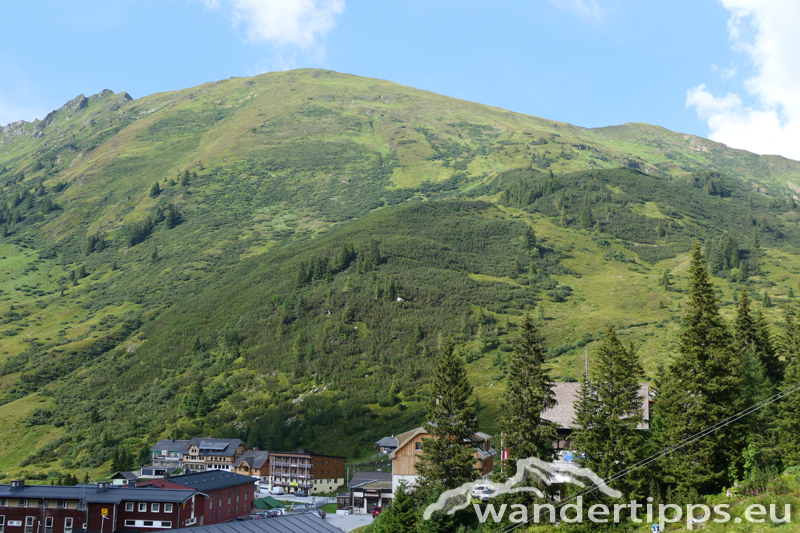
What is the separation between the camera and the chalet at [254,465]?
420ft

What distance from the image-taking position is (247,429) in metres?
145

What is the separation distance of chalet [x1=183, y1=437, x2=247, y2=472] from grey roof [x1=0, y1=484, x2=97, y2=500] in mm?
58179

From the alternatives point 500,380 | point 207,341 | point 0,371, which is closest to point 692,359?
point 500,380

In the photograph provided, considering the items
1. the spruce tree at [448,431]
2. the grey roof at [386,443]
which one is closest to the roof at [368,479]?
the grey roof at [386,443]

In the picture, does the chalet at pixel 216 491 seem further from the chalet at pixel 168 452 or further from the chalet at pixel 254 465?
the chalet at pixel 168 452

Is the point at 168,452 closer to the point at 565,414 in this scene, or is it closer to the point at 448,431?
the point at 448,431

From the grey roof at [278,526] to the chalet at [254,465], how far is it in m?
84.2

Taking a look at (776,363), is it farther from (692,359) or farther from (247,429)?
(247,429)

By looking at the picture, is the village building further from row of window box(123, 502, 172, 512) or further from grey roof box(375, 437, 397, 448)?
row of window box(123, 502, 172, 512)

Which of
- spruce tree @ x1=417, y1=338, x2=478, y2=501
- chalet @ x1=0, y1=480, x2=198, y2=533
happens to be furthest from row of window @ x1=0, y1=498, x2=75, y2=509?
spruce tree @ x1=417, y1=338, x2=478, y2=501

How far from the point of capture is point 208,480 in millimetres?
79188

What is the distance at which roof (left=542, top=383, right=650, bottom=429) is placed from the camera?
164 ft

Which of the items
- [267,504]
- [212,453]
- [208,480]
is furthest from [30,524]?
[212,453]

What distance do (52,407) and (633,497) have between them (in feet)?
584
